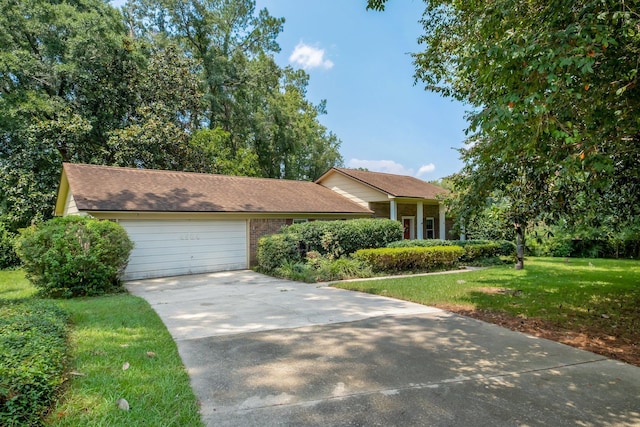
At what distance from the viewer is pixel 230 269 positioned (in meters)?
13.7

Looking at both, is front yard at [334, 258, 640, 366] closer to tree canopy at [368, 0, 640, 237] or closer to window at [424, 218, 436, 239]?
tree canopy at [368, 0, 640, 237]

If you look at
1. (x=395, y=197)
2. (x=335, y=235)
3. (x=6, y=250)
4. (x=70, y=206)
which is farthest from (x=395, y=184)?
→ (x=6, y=250)

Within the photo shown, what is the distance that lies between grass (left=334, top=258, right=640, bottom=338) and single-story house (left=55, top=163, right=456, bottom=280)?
5.69m

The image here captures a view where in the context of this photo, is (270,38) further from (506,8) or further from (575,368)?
(575,368)

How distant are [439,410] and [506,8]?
15.3 feet

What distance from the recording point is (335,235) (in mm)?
13297

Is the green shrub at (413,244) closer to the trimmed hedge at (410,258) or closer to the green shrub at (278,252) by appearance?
the trimmed hedge at (410,258)

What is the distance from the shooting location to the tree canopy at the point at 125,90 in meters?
17.2

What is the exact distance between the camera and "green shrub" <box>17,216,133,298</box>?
8461mm

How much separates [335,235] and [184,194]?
6.08 m

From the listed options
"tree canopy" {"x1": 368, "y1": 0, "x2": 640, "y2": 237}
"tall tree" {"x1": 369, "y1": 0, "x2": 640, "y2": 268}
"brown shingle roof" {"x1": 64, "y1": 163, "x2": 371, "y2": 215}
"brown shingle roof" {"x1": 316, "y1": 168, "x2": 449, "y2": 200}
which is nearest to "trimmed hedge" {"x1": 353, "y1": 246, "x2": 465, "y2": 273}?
"brown shingle roof" {"x1": 316, "y1": 168, "x2": 449, "y2": 200}

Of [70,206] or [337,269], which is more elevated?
[70,206]

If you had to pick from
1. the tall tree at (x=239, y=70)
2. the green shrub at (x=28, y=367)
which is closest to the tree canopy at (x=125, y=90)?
the tall tree at (x=239, y=70)

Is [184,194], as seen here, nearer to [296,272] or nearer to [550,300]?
[296,272]
